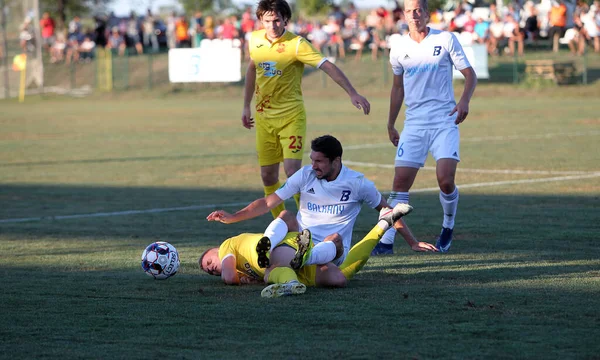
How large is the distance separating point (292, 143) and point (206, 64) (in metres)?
34.5

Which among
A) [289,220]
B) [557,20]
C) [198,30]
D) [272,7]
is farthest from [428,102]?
[198,30]

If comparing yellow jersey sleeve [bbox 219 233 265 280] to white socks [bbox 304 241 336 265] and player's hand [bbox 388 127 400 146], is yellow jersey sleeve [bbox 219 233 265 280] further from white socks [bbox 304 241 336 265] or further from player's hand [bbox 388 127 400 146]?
player's hand [bbox 388 127 400 146]

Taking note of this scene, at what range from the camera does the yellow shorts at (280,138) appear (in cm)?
1007

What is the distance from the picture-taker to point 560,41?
42781 millimetres

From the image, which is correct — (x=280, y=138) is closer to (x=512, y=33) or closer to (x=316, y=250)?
(x=316, y=250)

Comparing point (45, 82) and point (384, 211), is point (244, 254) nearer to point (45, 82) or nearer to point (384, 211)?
point (384, 211)

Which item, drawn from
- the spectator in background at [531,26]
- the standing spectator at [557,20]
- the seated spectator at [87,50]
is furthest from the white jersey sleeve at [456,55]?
the seated spectator at [87,50]

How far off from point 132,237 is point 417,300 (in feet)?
15.4

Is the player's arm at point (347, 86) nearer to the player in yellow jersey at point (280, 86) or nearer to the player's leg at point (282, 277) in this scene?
the player in yellow jersey at point (280, 86)

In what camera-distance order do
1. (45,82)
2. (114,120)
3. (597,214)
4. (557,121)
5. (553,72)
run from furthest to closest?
(45,82) < (553,72) < (114,120) < (557,121) < (597,214)

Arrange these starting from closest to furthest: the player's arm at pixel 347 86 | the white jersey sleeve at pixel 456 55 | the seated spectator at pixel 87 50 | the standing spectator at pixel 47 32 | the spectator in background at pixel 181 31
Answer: the player's arm at pixel 347 86 < the white jersey sleeve at pixel 456 55 < the spectator in background at pixel 181 31 < the seated spectator at pixel 87 50 < the standing spectator at pixel 47 32

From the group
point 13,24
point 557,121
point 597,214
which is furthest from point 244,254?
point 13,24

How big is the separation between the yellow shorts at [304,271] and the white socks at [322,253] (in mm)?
100

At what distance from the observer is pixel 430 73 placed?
9.40m
